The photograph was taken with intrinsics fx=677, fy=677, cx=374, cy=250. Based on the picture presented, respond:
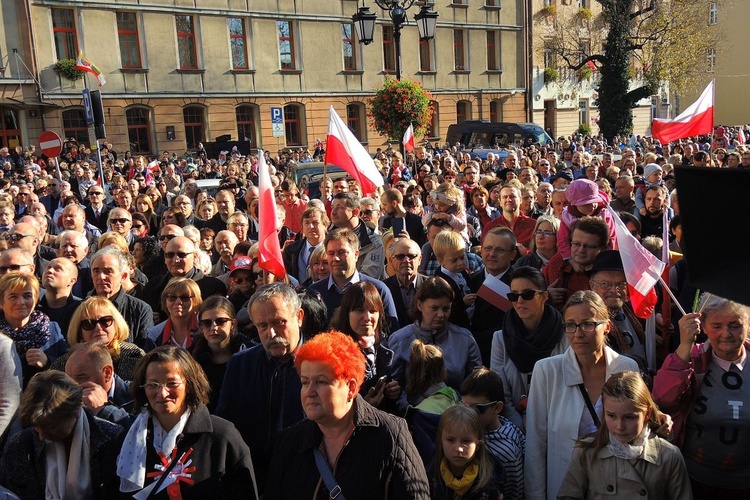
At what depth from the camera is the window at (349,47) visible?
34.2 meters

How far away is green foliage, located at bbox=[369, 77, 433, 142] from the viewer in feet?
58.6

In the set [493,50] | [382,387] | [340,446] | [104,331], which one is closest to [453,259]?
[382,387]

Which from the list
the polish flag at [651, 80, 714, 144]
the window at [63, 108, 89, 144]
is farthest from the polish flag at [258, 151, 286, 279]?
the window at [63, 108, 89, 144]

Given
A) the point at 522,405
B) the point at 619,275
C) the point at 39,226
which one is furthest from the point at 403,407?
the point at 39,226

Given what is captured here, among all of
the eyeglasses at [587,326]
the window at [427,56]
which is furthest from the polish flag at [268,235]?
the window at [427,56]

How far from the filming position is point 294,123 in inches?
1316

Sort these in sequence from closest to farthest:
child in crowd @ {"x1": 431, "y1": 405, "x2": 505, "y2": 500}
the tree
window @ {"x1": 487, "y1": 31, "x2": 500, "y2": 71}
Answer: child in crowd @ {"x1": 431, "y1": 405, "x2": 505, "y2": 500}, the tree, window @ {"x1": 487, "y1": 31, "x2": 500, "y2": 71}

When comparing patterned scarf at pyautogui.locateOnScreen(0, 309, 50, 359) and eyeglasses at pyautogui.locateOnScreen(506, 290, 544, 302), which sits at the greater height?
eyeglasses at pyautogui.locateOnScreen(506, 290, 544, 302)

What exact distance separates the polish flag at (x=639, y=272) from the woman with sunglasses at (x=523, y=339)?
0.46 metres

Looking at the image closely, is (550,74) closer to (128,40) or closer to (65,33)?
(128,40)

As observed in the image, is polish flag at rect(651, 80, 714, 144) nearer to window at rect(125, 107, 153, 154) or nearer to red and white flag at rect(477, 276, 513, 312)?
red and white flag at rect(477, 276, 513, 312)

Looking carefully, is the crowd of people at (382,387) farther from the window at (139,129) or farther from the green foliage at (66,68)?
the window at (139,129)

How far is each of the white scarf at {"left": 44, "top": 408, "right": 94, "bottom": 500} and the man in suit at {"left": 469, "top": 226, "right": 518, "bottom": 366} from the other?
101 inches

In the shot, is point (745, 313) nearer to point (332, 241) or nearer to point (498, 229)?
point (498, 229)
